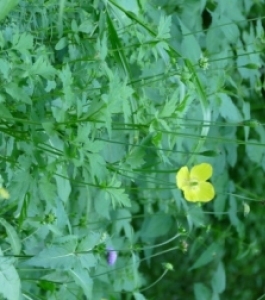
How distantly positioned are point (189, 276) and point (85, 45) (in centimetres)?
116

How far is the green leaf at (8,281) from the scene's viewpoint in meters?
0.91

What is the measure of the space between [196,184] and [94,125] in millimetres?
174

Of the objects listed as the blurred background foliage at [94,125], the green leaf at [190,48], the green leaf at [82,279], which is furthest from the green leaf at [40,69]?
the green leaf at [190,48]

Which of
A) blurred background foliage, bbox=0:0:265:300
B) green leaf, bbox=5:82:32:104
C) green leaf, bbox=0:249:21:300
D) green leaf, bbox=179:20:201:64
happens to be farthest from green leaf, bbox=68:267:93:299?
green leaf, bbox=179:20:201:64

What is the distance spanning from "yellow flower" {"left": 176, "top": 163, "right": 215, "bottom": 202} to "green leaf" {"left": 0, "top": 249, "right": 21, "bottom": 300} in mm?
243

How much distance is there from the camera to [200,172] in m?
1.02

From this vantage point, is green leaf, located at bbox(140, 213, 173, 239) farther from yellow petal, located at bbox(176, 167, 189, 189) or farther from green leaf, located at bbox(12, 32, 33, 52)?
green leaf, located at bbox(12, 32, 33, 52)

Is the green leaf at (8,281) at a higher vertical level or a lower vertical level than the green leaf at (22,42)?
lower

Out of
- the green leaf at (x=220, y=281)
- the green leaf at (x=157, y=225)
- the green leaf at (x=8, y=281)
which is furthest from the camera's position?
the green leaf at (x=220, y=281)

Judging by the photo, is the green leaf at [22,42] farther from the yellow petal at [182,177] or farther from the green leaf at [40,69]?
the yellow petal at [182,177]

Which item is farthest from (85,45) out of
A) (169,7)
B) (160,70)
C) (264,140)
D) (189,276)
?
(189,276)

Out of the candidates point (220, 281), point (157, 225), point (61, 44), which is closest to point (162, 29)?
point (61, 44)

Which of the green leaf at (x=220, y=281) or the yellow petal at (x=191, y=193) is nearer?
the yellow petal at (x=191, y=193)

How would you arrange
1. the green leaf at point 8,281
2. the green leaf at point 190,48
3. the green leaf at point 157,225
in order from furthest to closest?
the green leaf at point 157,225, the green leaf at point 190,48, the green leaf at point 8,281
